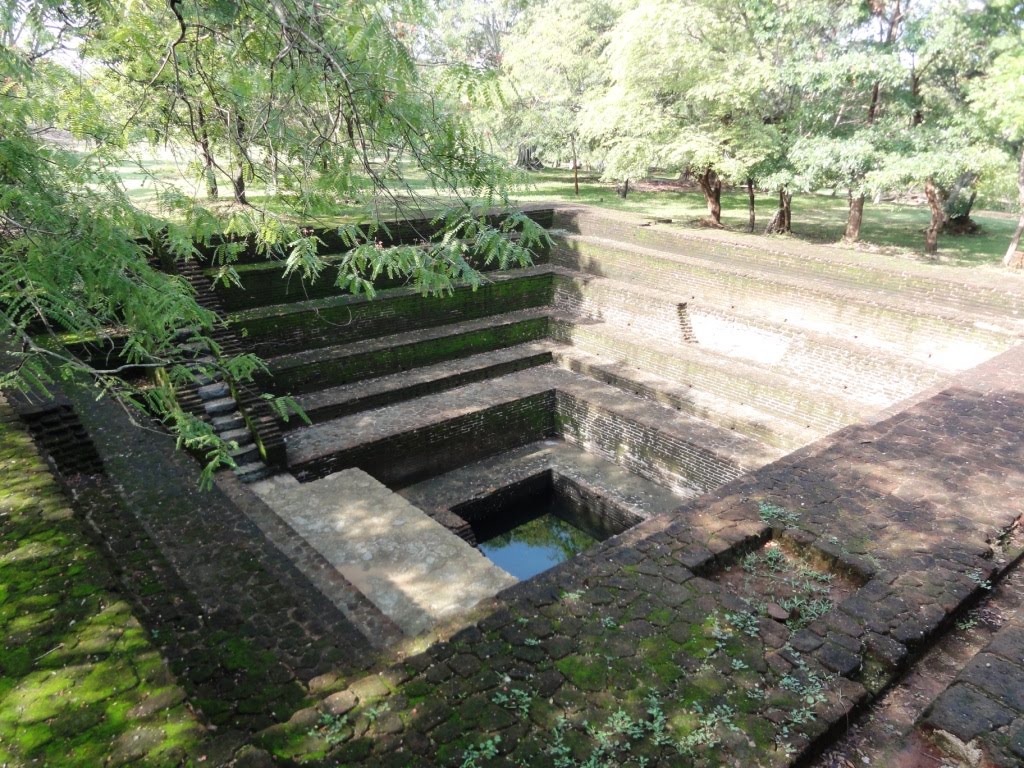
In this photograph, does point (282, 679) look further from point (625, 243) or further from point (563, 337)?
point (625, 243)

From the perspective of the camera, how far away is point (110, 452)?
529 centimetres

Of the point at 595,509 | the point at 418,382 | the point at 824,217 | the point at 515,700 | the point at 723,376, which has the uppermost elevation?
the point at 515,700

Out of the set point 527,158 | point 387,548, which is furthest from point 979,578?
point 527,158

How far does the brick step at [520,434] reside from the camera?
7.04 m

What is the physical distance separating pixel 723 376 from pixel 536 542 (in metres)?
3.17

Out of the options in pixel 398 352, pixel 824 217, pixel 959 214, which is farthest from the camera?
pixel 824 217

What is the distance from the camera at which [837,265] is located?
28.6 ft

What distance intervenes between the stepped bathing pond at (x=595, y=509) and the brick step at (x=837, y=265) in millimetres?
44

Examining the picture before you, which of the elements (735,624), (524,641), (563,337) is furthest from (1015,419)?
(563,337)

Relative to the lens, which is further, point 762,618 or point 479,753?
point 762,618

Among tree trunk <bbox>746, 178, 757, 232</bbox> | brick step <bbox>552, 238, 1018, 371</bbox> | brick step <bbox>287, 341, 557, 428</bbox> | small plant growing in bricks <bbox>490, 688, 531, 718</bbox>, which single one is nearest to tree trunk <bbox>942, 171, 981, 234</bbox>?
tree trunk <bbox>746, 178, 757, 232</bbox>

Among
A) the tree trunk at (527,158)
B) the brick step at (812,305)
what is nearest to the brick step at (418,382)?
the brick step at (812,305)

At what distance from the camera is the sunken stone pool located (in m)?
7.24

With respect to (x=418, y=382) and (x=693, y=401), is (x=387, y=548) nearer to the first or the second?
(x=418, y=382)
